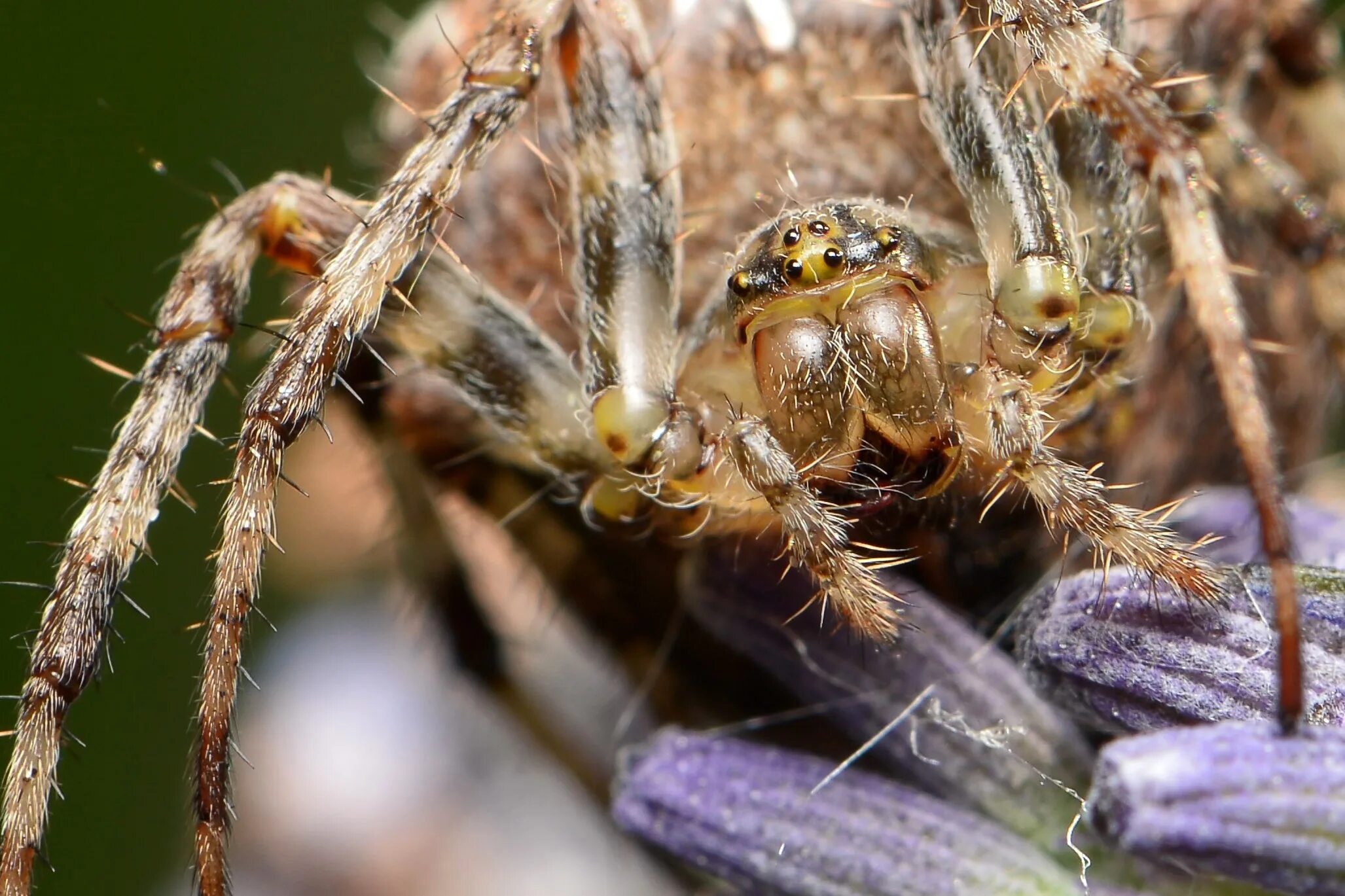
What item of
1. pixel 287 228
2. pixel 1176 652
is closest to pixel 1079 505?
pixel 1176 652

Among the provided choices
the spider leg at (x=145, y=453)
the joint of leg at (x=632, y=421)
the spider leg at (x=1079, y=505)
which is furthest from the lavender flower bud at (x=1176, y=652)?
the spider leg at (x=145, y=453)

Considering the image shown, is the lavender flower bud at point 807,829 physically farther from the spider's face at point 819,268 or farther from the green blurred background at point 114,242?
the green blurred background at point 114,242

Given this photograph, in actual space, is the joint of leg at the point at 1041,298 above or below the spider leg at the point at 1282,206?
below

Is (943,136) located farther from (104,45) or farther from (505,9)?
(104,45)

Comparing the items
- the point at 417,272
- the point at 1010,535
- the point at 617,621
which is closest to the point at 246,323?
the point at 417,272

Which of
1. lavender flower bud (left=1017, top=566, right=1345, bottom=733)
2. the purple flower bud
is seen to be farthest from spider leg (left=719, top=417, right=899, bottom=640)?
the purple flower bud
